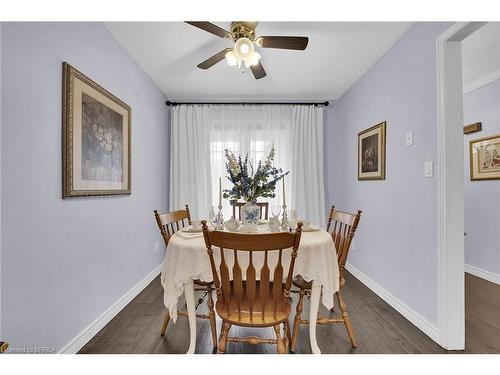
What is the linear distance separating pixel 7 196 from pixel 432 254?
8.90 feet

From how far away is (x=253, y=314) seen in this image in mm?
1505

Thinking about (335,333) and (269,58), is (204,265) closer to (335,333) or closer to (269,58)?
(335,333)

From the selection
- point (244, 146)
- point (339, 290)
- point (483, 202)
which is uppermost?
point (244, 146)

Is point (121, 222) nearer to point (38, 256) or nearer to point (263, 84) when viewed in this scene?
point (38, 256)

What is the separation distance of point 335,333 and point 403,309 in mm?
738

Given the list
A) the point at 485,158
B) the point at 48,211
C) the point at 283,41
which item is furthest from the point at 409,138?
the point at 48,211

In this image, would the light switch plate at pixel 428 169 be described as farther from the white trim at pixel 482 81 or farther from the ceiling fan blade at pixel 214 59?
the white trim at pixel 482 81

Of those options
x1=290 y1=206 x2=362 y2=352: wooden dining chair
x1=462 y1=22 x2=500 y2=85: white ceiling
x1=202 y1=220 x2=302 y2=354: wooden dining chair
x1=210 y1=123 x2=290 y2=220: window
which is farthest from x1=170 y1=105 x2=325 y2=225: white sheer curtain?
x1=202 y1=220 x2=302 y2=354: wooden dining chair

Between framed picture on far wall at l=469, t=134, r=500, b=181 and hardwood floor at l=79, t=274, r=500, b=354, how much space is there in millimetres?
1555

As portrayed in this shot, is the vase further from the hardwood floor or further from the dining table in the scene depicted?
the hardwood floor

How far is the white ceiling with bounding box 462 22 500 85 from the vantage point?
2440 millimetres

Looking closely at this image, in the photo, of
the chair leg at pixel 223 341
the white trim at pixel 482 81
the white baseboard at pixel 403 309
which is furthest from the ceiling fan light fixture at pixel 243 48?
the white trim at pixel 482 81
